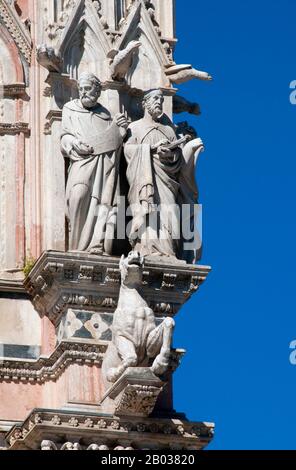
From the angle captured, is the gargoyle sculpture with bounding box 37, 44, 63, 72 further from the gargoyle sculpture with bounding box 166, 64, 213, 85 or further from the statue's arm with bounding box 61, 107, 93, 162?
the gargoyle sculpture with bounding box 166, 64, 213, 85

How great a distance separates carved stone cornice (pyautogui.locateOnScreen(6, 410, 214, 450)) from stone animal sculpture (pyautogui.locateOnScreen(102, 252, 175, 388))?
50 cm

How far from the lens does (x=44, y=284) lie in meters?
35.3

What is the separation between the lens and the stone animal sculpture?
1353 inches

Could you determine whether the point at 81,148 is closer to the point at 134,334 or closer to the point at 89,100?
the point at 89,100

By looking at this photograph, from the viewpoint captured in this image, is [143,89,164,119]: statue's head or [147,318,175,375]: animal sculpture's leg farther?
[143,89,164,119]: statue's head

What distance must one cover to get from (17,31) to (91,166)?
2207 millimetres

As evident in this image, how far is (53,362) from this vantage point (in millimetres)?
35250

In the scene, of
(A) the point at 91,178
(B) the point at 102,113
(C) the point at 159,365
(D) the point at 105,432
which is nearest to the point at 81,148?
(A) the point at 91,178

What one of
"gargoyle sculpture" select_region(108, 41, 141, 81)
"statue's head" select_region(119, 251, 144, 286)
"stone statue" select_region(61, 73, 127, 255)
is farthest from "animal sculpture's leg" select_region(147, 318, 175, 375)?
"gargoyle sculpture" select_region(108, 41, 141, 81)

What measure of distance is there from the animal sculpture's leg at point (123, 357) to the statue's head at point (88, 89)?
272 centimetres

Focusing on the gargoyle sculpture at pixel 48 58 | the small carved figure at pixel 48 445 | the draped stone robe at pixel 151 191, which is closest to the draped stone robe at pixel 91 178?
the draped stone robe at pixel 151 191
